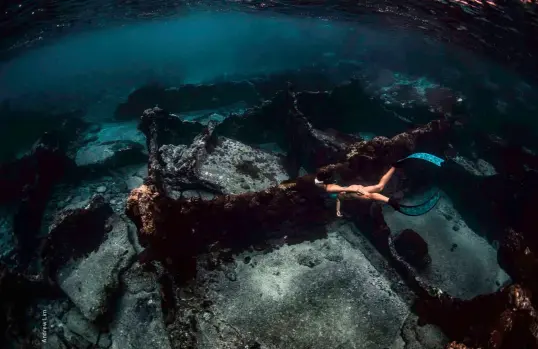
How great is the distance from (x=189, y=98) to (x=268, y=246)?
43.7 feet

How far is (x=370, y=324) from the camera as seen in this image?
21.5ft

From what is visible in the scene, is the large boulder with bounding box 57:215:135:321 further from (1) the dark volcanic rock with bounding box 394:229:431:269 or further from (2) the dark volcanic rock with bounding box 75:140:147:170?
(1) the dark volcanic rock with bounding box 394:229:431:269

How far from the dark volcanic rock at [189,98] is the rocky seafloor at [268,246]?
613 centimetres

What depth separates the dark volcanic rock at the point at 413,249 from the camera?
29.2ft

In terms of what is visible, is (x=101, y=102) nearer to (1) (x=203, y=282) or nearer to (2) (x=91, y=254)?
(2) (x=91, y=254)

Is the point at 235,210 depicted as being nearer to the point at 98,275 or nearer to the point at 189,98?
the point at 98,275

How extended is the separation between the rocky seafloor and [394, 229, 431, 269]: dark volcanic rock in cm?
4

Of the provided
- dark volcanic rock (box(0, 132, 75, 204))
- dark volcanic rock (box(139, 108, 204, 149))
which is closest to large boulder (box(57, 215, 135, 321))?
dark volcanic rock (box(139, 108, 204, 149))

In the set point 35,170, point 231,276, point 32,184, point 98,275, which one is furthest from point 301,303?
point 35,170

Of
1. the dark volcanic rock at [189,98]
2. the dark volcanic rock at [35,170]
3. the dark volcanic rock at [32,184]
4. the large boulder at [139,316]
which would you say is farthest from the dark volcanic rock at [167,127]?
the dark volcanic rock at [189,98]

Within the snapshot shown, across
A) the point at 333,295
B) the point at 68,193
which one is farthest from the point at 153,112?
the point at 333,295

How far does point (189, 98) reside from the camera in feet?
62.2

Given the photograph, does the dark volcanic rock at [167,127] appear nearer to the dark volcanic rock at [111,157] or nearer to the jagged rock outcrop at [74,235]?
the dark volcanic rock at [111,157]

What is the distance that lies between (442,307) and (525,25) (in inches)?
599
